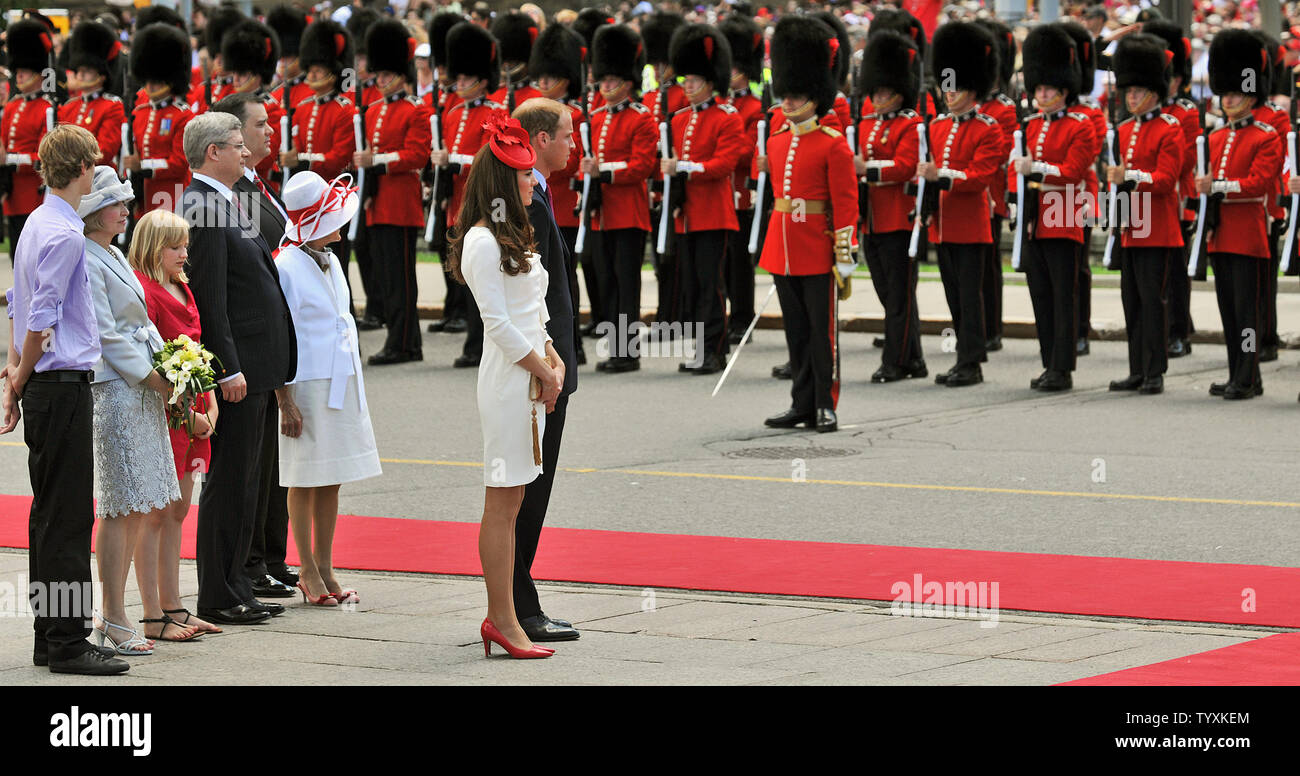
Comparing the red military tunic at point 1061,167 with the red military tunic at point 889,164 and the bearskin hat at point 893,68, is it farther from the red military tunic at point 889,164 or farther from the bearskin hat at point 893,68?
the bearskin hat at point 893,68

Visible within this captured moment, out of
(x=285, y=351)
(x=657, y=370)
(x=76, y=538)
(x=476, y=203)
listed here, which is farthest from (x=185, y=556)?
(x=657, y=370)

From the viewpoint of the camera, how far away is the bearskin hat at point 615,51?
14.8 metres

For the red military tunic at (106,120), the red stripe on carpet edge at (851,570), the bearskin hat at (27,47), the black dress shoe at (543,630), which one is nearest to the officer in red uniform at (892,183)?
the red stripe on carpet edge at (851,570)

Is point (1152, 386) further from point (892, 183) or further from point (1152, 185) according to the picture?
point (892, 183)

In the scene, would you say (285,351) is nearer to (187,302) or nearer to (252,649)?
(187,302)

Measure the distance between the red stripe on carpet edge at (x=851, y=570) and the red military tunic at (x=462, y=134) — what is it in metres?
6.20

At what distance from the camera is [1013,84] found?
18375 mm

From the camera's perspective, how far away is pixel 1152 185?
43.3 ft

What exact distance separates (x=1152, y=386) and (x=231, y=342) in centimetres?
758

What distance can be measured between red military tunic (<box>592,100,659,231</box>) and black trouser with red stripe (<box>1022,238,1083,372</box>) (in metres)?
2.71

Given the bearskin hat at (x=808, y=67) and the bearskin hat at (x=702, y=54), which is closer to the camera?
the bearskin hat at (x=808, y=67)

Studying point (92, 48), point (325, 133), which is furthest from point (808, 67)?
point (92, 48)

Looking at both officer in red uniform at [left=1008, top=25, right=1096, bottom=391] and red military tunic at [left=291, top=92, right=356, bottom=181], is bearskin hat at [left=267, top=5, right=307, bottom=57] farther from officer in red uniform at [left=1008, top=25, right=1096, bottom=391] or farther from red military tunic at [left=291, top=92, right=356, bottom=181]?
officer in red uniform at [left=1008, top=25, right=1096, bottom=391]

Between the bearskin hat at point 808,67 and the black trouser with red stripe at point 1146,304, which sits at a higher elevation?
the bearskin hat at point 808,67
